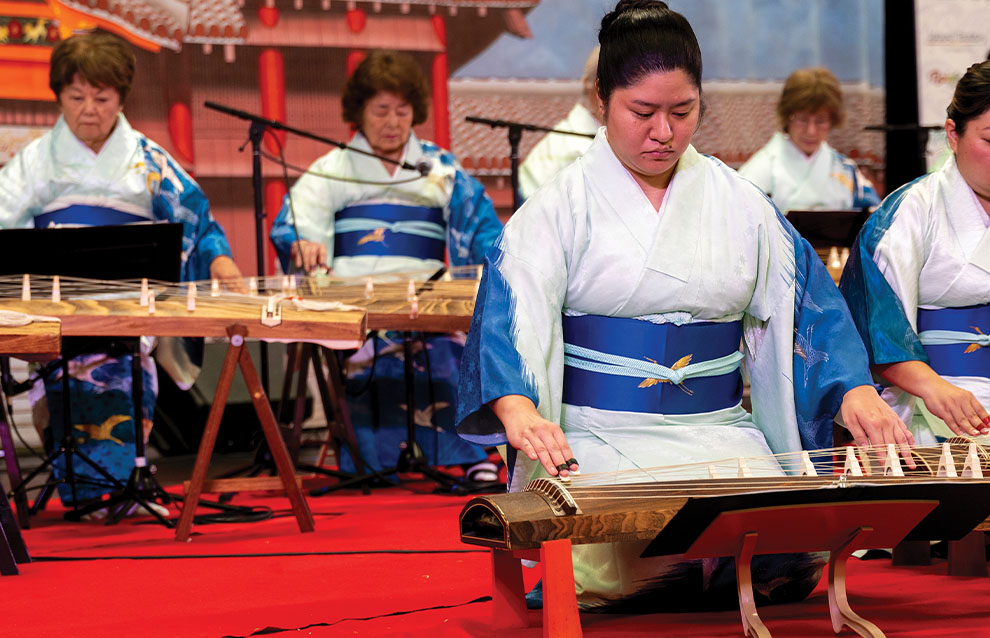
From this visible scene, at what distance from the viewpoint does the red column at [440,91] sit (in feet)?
21.2

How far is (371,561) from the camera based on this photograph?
112 inches

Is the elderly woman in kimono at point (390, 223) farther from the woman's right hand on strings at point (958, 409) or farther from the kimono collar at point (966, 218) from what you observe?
the woman's right hand on strings at point (958, 409)

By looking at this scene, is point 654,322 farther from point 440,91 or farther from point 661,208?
point 440,91

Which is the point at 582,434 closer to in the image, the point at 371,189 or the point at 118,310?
the point at 118,310

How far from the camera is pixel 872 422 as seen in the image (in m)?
2.02

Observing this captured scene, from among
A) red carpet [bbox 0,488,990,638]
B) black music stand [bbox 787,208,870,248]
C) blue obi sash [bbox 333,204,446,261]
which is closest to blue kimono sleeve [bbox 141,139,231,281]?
blue obi sash [bbox 333,204,446,261]

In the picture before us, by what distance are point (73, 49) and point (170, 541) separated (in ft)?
5.87

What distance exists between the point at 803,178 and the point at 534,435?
4.39 meters

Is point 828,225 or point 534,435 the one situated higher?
point 828,225

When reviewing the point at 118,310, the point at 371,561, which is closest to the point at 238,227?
the point at 118,310

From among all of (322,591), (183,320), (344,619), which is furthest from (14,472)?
(344,619)

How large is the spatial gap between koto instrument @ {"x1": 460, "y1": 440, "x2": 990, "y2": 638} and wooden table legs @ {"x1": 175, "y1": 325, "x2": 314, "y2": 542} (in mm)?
1564

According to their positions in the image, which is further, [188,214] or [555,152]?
[555,152]

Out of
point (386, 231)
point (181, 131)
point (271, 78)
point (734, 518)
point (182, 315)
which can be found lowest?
point (734, 518)
